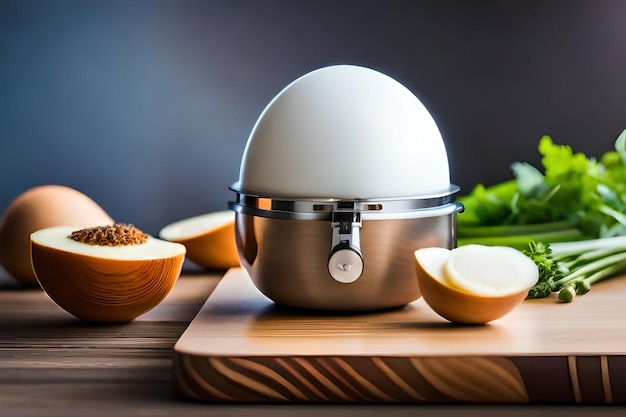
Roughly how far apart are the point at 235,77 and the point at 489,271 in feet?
3.36

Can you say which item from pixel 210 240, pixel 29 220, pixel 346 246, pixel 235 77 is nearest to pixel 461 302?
pixel 346 246

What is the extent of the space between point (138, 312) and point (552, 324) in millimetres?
476

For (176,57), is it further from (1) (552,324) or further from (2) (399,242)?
(1) (552,324)

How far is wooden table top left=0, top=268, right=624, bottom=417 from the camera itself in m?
0.73

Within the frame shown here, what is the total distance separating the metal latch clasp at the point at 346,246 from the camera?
2.82ft

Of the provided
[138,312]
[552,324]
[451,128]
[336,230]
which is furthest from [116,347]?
[451,128]

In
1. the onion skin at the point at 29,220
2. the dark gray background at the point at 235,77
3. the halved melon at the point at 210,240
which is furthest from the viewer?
the dark gray background at the point at 235,77

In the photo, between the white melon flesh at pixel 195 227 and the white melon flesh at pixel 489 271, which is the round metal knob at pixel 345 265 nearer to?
the white melon flesh at pixel 489 271

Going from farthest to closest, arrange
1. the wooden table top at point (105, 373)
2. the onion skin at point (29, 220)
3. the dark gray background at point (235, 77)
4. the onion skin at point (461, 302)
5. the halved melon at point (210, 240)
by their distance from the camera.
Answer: the dark gray background at point (235, 77) → the halved melon at point (210, 240) → the onion skin at point (29, 220) → the onion skin at point (461, 302) → the wooden table top at point (105, 373)

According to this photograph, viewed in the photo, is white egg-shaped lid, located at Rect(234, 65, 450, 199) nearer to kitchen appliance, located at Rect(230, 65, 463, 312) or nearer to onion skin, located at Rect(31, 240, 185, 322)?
kitchen appliance, located at Rect(230, 65, 463, 312)

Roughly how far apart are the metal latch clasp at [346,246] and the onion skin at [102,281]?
214 mm

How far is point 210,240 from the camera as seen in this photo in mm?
1314

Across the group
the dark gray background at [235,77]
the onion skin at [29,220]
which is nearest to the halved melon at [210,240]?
the onion skin at [29,220]

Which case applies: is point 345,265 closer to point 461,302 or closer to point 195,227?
point 461,302
